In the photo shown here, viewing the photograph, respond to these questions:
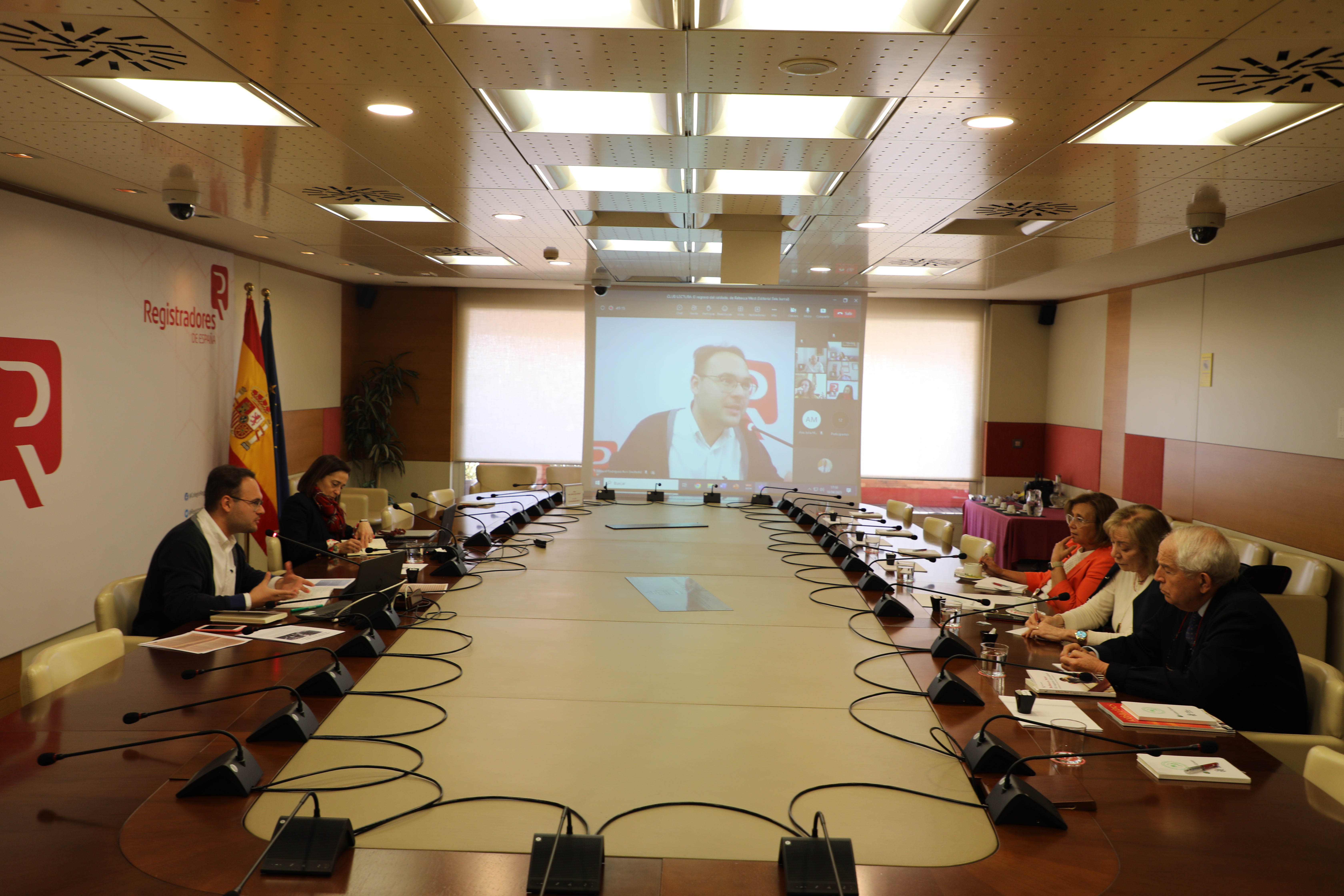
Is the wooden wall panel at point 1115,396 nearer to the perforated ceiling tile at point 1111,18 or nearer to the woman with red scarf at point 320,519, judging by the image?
the perforated ceiling tile at point 1111,18

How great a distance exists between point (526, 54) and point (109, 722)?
1.95 m

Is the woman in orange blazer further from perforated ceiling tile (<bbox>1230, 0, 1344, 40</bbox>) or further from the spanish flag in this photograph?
the spanish flag

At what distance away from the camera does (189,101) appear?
3.05m

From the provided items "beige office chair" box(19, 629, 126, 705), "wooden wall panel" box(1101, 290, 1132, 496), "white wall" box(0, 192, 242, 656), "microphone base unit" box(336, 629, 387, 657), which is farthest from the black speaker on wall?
"microphone base unit" box(336, 629, 387, 657)

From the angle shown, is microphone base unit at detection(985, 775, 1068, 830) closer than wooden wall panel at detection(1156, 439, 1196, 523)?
Yes

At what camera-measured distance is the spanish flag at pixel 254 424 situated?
670 centimetres

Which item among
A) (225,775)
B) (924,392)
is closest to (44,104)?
(225,775)

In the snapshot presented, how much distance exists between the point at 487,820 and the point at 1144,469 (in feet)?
22.7

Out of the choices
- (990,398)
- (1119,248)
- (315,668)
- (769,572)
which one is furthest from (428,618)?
(990,398)

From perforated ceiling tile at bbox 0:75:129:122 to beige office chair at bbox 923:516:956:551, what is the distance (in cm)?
452

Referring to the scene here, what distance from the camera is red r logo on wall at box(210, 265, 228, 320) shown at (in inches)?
257

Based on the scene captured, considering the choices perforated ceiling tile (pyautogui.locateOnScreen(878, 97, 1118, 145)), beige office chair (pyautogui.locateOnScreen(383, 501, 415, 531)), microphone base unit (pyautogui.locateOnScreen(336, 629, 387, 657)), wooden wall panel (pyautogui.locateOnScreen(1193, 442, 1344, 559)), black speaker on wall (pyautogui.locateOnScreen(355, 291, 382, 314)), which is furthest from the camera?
black speaker on wall (pyautogui.locateOnScreen(355, 291, 382, 314))

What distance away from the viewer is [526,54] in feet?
7.89

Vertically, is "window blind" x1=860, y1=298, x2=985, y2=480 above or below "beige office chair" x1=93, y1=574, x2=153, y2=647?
Answer: above
